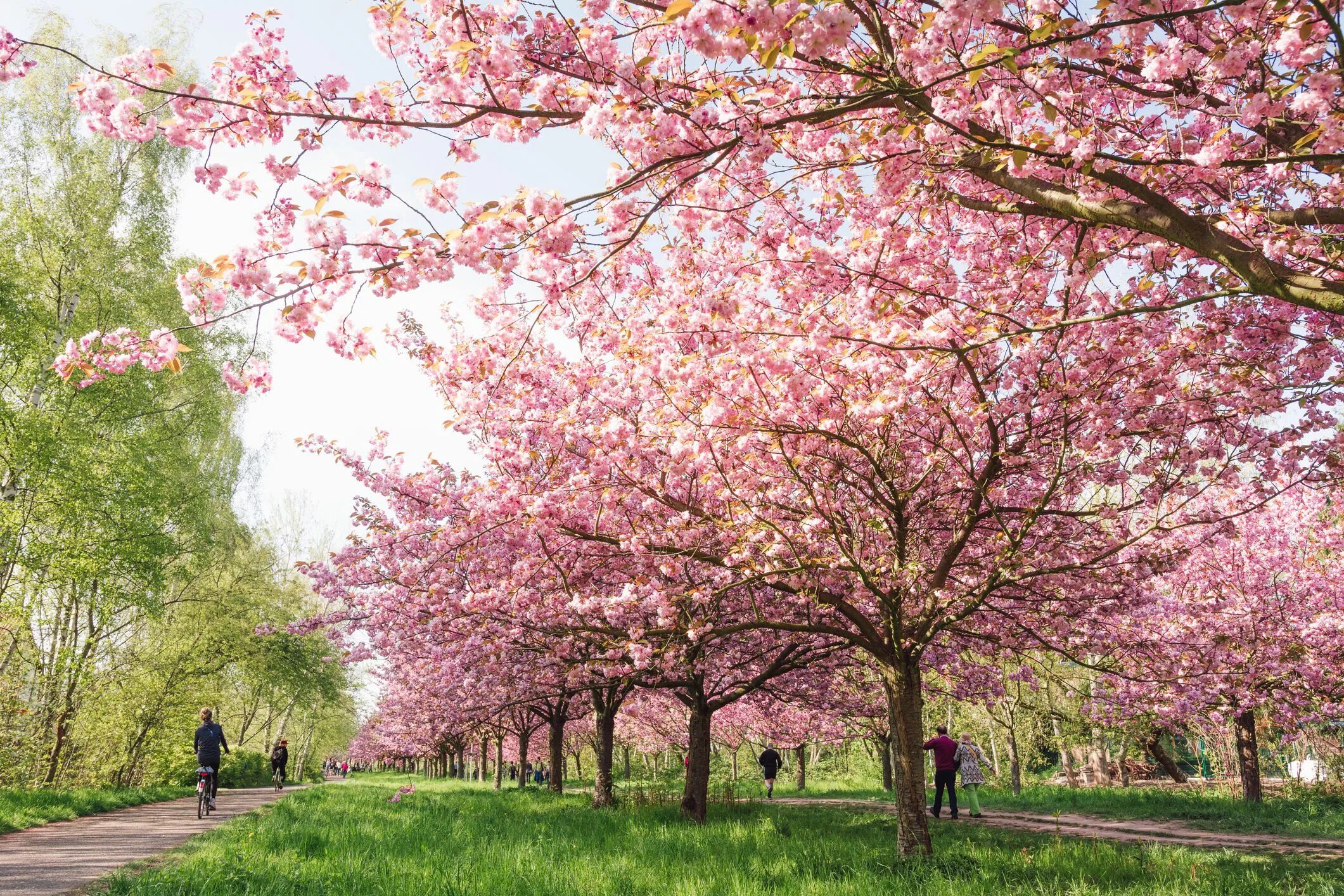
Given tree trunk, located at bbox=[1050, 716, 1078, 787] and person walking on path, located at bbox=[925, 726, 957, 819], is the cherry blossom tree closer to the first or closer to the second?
person walking on path, located at bbox=[925, 726, 957, 819]

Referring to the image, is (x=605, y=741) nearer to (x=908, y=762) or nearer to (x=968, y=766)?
(x=968, y=766)

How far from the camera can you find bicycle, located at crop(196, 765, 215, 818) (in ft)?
46.3

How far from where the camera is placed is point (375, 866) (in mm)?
6574

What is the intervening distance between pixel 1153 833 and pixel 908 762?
8527 mm

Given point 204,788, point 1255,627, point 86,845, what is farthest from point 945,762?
point 204,788

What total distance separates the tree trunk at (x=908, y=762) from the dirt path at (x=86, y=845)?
24.6 ft

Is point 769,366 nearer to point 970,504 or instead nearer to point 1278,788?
point 970,504

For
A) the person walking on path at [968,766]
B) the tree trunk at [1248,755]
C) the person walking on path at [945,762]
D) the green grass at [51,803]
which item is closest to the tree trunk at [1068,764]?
the tree trunk at [1248,755]

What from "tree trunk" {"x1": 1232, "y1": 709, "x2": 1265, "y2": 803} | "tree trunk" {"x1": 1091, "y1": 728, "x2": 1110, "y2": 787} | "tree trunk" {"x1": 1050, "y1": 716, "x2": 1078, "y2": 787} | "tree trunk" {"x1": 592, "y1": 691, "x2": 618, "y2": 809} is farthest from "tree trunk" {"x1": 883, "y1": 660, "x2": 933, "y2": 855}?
"tree trunk" {"x1": 1091, "y1": 728, "x2": 1110, "y2": 787}

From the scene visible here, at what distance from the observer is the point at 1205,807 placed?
15562mm

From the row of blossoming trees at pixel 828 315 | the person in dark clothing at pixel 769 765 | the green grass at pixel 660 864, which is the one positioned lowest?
the person in dark clothing at pixel 769 765

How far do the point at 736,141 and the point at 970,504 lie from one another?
4.48 m

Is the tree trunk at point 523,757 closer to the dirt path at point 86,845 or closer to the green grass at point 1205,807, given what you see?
the dirt path at point 86,845

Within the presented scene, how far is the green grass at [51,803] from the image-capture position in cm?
1049
